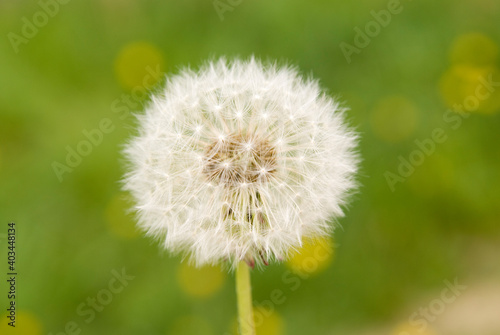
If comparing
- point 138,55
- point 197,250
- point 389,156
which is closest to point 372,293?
point 389,156

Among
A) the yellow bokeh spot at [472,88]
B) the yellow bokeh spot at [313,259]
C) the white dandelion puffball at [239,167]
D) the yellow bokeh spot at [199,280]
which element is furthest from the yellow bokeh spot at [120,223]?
the yellow bokeh spot at [472,88]

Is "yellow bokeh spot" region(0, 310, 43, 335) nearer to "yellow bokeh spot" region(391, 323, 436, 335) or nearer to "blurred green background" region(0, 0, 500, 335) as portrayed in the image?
"blurred green background" region(0, 0, 500, 335)

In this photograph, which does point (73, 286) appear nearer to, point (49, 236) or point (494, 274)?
point (49, 236)

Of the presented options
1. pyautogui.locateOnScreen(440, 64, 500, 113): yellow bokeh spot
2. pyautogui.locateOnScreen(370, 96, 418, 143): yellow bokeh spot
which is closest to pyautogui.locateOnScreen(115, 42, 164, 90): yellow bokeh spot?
pyautogui.locateOnScreen(370, 96, 418, 143): yellow bokeh spot

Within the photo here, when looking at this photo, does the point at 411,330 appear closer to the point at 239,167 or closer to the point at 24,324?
the point at 239,167

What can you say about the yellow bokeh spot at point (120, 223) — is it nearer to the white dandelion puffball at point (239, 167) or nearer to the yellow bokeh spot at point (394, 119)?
the white dandelion puffball at point (239, 167)

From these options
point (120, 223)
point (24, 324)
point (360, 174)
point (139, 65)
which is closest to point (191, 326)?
point (120, 223)
